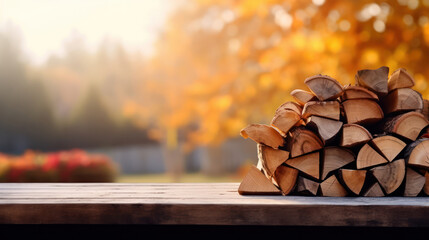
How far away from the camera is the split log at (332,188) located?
2049 millimetres

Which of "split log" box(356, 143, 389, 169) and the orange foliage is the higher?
the orange foliage

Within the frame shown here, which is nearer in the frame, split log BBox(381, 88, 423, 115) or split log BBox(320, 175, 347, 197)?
split log BBox(320, 175, 347, 197)

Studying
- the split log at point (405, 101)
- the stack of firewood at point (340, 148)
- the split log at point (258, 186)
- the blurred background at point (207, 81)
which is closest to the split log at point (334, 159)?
the stack of firewood at point (340, 148)

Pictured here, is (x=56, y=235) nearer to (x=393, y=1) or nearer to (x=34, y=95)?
(x=393, y=1)

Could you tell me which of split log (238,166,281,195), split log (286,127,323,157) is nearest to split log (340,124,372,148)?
split log (286,127,323,157)

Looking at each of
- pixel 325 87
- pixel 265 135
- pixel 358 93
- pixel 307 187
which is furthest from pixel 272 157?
pixel 358 93

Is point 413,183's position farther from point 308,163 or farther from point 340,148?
point 308,163

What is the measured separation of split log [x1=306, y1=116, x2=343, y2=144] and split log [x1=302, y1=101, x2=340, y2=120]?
21 mm

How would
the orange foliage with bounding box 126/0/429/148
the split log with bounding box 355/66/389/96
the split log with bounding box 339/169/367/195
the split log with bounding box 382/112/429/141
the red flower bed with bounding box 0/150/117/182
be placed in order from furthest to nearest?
the red flower bed with bounding box 0/150/117/182 < the orange foliage with bounding box 126/0/429/148 < the split log with bounding box 355/66/389/96 < the split log with bounding box 382/112/429/141 < the split log with bounding box 339/169/367/195

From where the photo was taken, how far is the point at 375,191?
2035 mm

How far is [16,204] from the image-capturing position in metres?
1.84

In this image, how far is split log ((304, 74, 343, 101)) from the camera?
2.13 meters

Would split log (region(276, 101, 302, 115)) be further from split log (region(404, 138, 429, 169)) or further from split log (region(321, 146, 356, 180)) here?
split log (region(404, 138, 429, 169))

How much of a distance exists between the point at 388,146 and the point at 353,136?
0.18m
